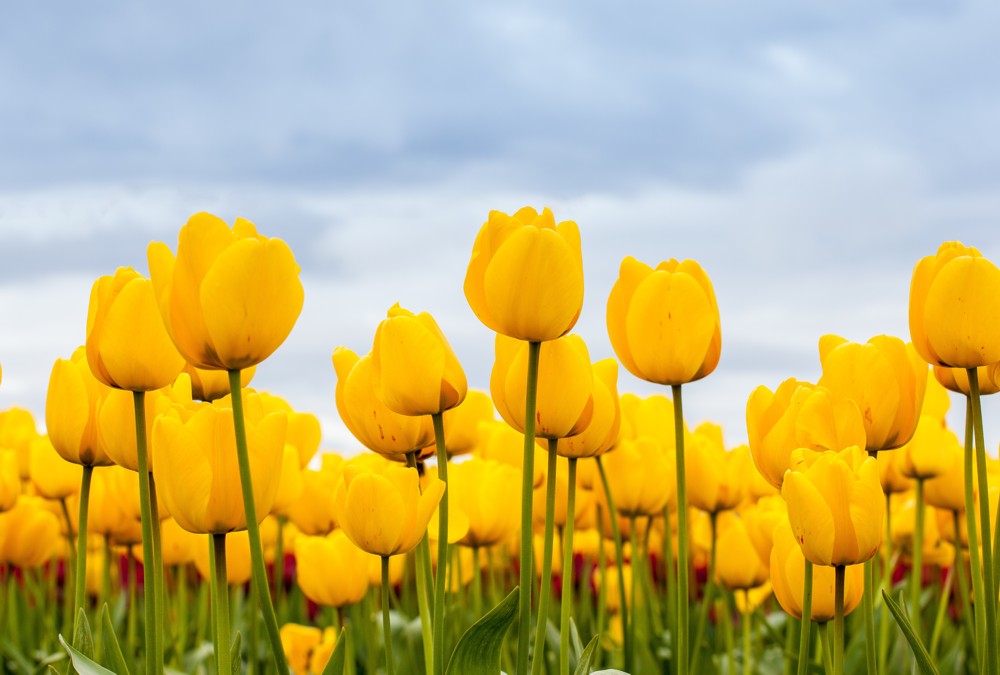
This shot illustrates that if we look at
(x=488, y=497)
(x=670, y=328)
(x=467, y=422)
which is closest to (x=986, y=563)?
(x=670, y=328)

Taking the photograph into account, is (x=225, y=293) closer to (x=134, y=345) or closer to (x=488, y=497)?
(x=134, y=345)

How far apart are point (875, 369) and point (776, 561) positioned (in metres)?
0.39

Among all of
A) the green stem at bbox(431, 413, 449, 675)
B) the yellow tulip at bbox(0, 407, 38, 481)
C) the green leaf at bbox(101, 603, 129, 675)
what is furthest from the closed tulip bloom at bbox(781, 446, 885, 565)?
the yellow tulip at bbox(0, 407, 38, 481)

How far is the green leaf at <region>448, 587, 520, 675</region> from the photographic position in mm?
1591

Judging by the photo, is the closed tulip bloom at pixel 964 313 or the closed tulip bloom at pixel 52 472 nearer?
the closed tulip bloom at pixel 964 313

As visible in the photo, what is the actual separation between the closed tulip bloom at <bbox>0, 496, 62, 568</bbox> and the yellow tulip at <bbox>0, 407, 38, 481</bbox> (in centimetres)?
49

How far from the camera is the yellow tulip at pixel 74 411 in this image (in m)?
2.11

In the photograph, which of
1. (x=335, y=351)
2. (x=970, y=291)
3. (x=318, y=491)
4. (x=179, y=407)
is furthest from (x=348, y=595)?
(x=970, y=291)

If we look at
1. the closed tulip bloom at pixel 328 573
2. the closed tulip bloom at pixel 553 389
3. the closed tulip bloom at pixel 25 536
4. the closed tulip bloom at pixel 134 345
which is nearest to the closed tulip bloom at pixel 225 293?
the closed tulip bloom at pixel 134 345

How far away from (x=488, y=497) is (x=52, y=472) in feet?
4.36

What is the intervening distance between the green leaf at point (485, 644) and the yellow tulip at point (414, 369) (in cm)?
35

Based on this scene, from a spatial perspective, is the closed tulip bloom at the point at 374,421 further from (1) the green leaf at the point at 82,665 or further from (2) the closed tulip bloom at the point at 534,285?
(1) the green leaf at the point at 82,665

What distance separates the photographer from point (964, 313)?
Answer: 6.20ft

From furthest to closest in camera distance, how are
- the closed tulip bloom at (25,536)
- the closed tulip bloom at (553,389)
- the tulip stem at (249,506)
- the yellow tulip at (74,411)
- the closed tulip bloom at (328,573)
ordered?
the closed tulip bloom at (25,536), the closed tulip bloom at (328,573), the yellow tulip at (74,411), the closed tulip bloom at (553,389), the tulip stem at (249,506)
